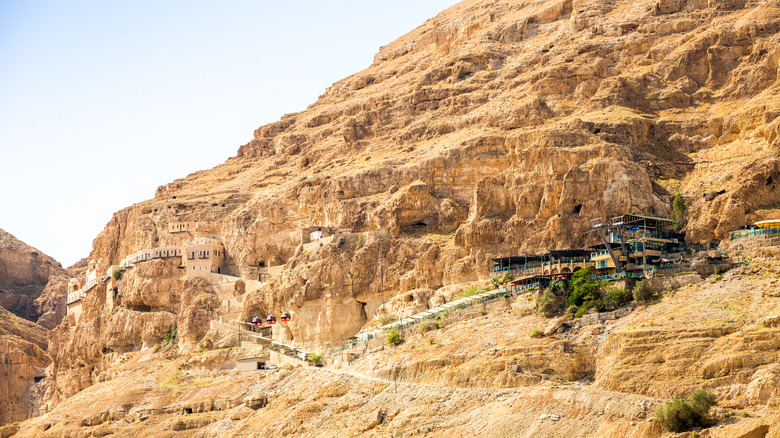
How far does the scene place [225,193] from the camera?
372ft

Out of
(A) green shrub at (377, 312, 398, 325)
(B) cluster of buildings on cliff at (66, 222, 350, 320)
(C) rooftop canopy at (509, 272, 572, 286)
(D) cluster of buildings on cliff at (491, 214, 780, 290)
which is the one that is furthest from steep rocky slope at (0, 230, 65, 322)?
(C) rooftop canopy at (509, 272, 572, 286)

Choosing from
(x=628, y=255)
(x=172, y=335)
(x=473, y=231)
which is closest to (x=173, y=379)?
(x=172, y=335)

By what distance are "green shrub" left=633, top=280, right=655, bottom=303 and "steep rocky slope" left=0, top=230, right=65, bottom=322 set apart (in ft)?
361

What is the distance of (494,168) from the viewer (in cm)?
8750

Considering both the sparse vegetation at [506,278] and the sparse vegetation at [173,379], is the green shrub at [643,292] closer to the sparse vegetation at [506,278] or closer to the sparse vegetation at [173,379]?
the sparse vegetation at [506,278]

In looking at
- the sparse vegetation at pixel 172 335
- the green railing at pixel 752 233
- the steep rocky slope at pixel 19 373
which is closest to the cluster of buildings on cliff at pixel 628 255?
the green railing at pixel 752 233

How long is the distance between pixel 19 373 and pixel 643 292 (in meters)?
90.7

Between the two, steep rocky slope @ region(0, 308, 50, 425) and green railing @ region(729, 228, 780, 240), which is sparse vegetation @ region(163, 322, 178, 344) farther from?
green railing @ region(729, 228, 780, 240)

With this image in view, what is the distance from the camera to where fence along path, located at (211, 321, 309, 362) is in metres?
82.9

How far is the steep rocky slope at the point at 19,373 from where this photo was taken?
11838 cm

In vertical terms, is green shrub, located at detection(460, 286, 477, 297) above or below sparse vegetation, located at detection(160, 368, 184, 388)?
above

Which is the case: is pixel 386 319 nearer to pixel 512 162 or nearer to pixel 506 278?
pixel 506 278

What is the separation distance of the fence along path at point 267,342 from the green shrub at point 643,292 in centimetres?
3128

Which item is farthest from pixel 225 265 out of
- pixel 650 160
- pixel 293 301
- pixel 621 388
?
pixel 621 388
